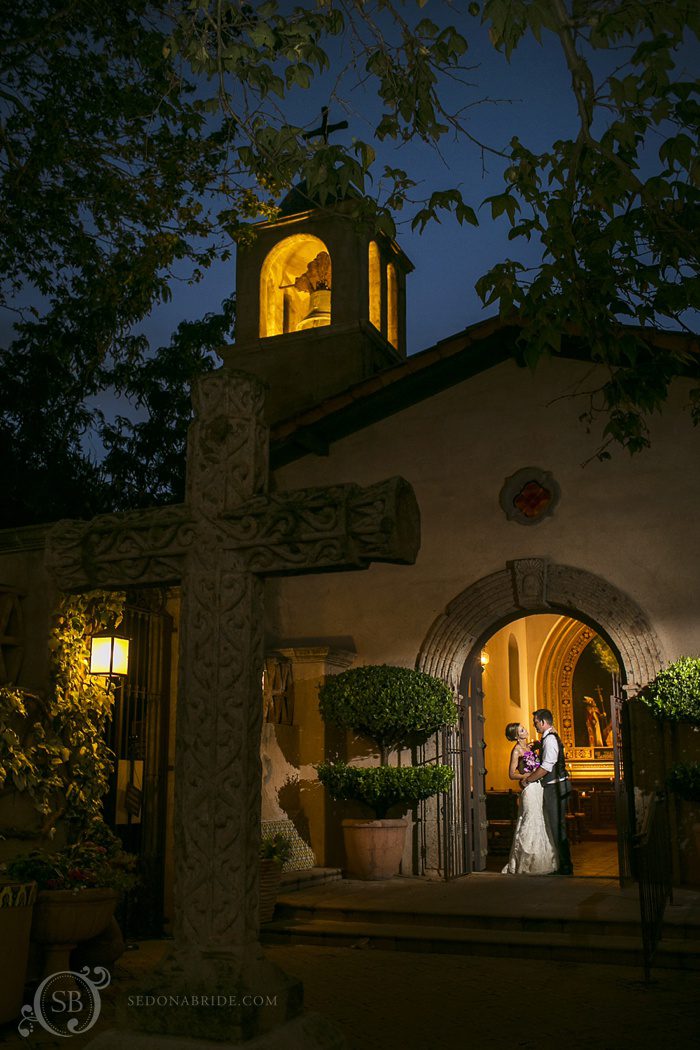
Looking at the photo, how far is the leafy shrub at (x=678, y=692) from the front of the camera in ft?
34.3

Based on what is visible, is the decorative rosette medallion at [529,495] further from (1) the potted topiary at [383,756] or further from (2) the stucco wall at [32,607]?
(2) the stucco wall at [32,607]

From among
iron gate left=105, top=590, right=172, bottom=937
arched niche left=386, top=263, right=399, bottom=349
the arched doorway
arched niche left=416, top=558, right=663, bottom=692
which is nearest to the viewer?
iron gate left=105, top=590, right=172, bottom=937

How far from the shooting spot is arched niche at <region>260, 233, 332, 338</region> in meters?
15.7

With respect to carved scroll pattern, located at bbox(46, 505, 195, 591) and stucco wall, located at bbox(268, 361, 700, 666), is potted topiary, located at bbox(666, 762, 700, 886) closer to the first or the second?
stucco wall, located at bbox(268, 361, 700, 666)

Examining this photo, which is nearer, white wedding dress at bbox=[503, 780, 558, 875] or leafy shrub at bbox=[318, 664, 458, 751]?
leafy shrub at bbox=[318, 664, 458, 751]

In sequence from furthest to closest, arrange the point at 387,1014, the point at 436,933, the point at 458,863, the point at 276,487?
the point at 276,487
the point at 458,863
the point at 436,933
the point at 387,1014

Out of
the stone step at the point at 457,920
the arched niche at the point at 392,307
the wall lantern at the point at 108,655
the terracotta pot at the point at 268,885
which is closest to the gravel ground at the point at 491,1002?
the stone step at the point at 457,920

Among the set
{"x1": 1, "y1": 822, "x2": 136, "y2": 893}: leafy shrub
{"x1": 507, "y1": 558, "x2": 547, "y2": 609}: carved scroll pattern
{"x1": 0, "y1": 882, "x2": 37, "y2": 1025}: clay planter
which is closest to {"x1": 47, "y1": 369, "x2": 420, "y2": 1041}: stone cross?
{"x1": 0, "y1": 882, "x2": 37, "y2": 1025}: clay planter

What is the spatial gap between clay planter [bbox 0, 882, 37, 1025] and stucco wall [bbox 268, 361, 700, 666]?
715 centimetres

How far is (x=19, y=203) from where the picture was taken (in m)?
9.20

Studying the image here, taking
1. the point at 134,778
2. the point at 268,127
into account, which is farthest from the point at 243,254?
the point at 268,127

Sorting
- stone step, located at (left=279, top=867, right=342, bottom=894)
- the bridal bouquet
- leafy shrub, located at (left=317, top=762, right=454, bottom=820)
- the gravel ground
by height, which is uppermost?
the bridal bouquet

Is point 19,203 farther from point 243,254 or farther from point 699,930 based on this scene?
point 699,930

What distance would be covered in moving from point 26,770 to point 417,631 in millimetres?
6271
